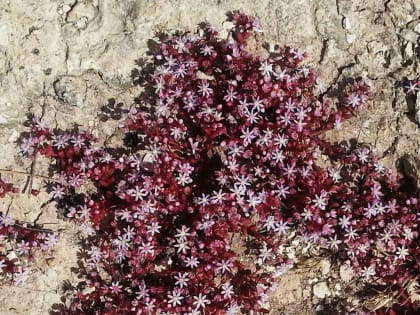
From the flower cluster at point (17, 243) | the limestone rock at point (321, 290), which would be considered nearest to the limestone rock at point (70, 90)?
the flower cluster at point (17, 243)

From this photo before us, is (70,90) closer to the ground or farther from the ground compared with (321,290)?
farther from the ground

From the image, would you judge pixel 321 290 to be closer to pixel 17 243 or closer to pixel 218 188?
pixel 218 188

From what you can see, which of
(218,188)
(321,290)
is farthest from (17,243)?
(321,290)

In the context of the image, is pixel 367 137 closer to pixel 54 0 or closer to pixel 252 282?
pixel 252 282

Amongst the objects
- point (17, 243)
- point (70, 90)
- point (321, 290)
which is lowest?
point (321, 290)

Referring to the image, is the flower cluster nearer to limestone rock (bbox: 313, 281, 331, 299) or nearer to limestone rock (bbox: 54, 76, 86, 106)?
limestone rock (bbox: 54, 76, 86, 106)

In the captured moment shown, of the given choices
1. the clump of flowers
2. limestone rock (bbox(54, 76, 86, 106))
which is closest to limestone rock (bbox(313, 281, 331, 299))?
the clump of flowers
